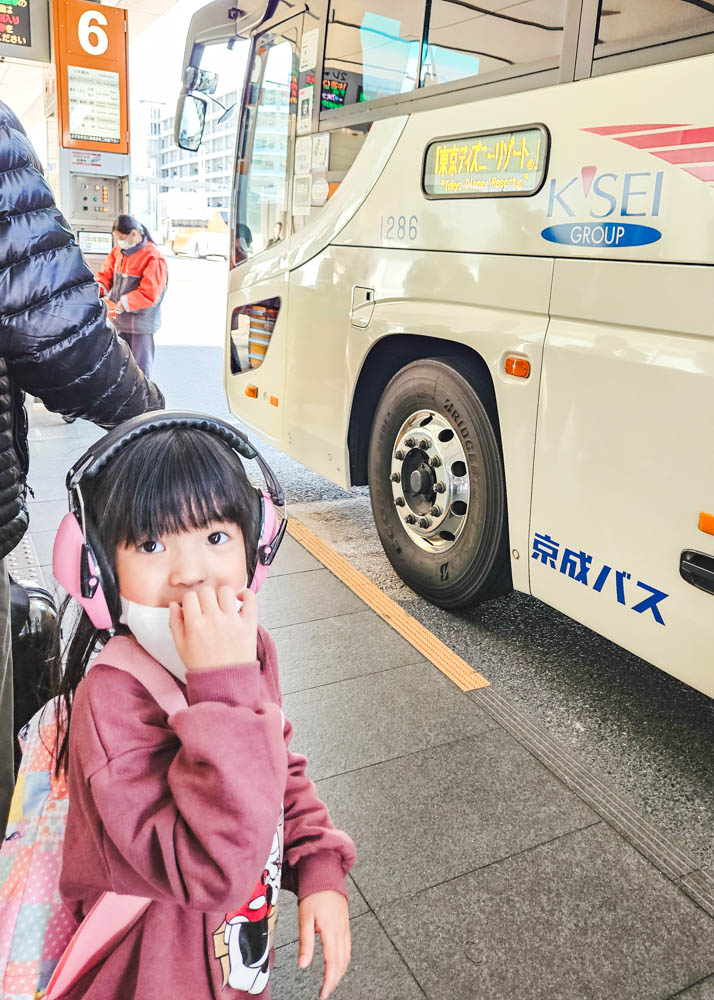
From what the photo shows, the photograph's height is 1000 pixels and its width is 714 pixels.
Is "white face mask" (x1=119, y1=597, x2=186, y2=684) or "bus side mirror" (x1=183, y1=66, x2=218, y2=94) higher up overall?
"bus side mirror" (x1=183, y1=66, x2=218, y2=94)

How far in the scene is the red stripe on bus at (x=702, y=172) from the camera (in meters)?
2.20

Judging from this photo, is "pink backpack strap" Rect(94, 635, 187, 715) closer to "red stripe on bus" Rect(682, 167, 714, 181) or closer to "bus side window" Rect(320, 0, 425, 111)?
"red stripe on bus" Rect(682, 167, 714, 181)

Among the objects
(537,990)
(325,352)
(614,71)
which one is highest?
(614,71)

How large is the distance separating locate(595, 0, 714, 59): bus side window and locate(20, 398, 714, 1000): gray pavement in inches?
85.2

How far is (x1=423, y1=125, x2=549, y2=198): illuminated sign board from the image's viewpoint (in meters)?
2.77

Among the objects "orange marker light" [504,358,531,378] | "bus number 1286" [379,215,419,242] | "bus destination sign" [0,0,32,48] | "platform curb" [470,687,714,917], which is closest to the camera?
"platform curb" [470,687,714,917]

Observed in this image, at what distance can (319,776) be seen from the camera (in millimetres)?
2504

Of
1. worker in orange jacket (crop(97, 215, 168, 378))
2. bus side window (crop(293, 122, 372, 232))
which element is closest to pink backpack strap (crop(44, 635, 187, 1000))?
bus side window (crop(293, 122, 372, 232))

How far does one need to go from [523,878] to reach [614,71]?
235cm

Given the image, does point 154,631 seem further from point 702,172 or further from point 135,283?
point 135,283

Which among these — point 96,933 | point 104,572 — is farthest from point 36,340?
point 96,933

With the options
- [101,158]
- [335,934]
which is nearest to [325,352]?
[335,934]

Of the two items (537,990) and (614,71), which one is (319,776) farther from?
(614,71)

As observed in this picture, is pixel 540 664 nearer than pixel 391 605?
Yes
